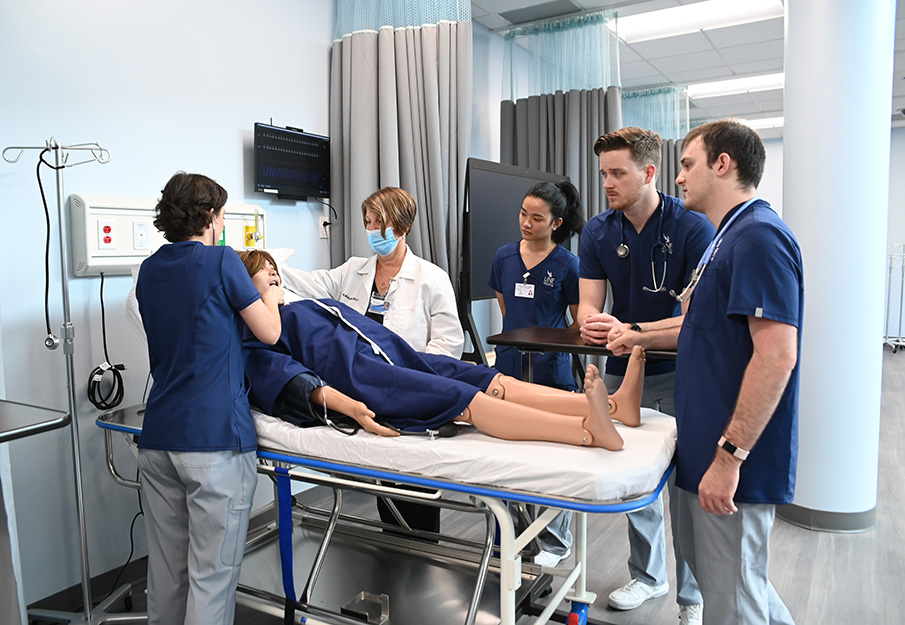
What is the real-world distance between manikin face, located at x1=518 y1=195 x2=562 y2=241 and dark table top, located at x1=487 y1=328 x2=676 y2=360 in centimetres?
49

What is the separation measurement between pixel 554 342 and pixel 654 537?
2.73ft

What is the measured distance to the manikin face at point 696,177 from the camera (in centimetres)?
159

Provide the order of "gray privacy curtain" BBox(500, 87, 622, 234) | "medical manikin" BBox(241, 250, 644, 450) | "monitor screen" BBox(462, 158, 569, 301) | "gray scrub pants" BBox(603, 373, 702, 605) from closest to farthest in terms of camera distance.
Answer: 1. "medical manikin" BBox(241, 250, 644, 450)
2. "gray scrub pants" BBox(603, 373, 702, 605)
3. "monitor screen" BBox(462, 158, 569, 301)
4. "gray privacy curtain" BBox(500, 87, 622, 234)

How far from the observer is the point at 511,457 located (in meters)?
1.54

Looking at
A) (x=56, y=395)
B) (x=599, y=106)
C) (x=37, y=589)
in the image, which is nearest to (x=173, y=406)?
(x=56, y=395)

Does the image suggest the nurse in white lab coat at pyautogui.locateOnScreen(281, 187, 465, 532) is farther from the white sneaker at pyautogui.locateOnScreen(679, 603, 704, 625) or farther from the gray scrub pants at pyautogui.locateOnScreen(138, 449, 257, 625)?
the white sneaker at pyautogui.locateOnScreen(679, 603, 704, 625)

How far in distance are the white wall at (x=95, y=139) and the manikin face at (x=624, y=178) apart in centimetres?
162

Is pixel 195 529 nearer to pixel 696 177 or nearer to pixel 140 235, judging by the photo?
pixel 140 235

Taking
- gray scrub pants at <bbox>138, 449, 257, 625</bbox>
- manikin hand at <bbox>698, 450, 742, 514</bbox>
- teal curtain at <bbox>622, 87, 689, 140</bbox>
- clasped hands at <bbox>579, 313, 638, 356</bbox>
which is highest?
teal curtain at <bbox>622, 87, 689, 140</bbox>

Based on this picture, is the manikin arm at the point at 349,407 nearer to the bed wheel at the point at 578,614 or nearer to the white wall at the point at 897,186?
the bed wheel at the point at 578,614

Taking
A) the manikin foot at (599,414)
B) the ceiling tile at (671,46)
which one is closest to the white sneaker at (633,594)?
the manikin foot at (599,414)

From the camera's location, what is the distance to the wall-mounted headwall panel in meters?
2.27

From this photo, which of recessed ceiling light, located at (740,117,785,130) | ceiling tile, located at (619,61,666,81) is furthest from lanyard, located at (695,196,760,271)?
recessed ceiling light, located at (740,117,785,130)

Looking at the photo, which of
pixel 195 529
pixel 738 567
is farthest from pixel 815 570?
pixel 195 529
